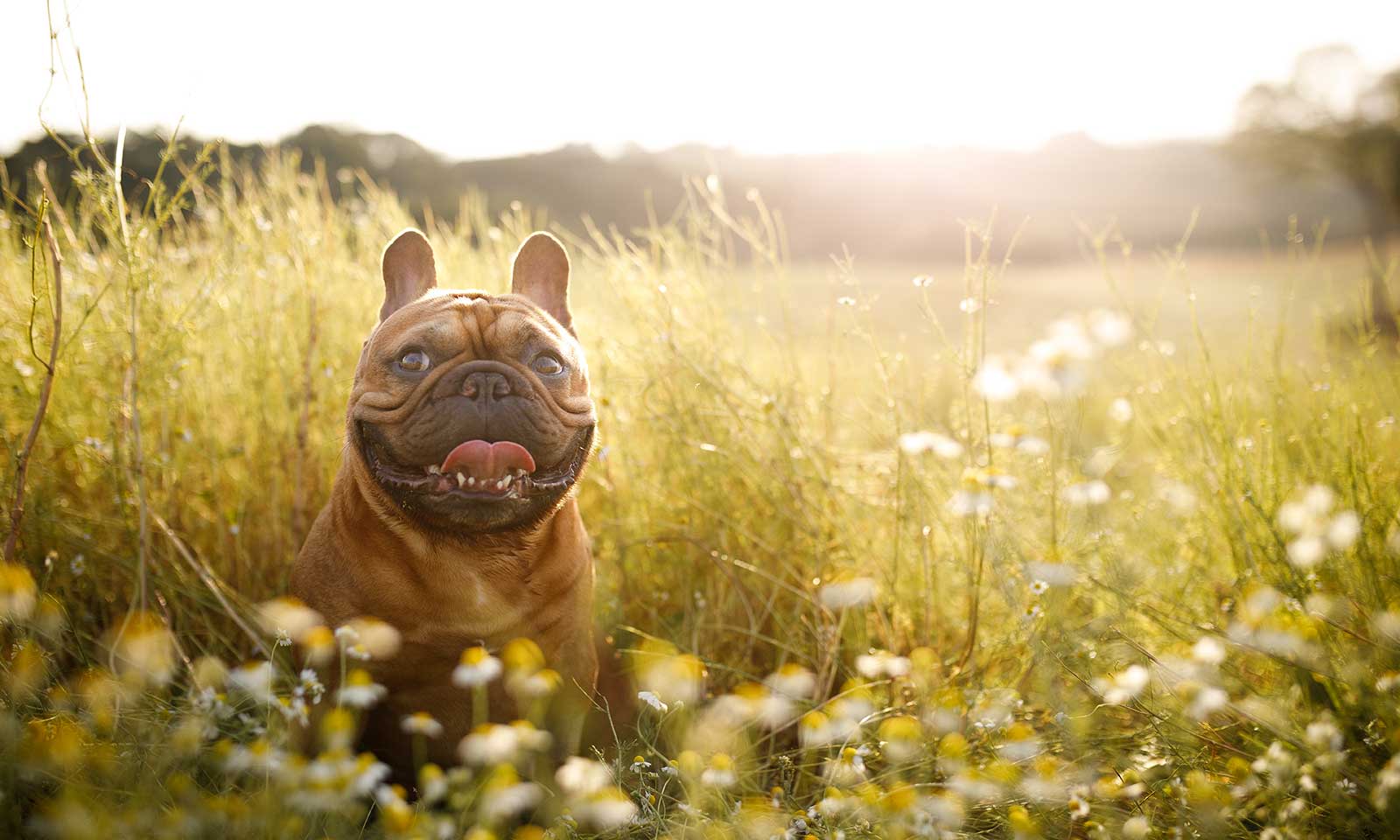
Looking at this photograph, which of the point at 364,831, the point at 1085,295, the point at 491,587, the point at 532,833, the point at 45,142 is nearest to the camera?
the point at 532,833

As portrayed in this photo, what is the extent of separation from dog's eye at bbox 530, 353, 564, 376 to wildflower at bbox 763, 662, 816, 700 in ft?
3.89

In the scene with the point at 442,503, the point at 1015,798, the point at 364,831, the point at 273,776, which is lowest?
the point at 364,831

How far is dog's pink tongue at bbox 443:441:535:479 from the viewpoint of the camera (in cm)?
238

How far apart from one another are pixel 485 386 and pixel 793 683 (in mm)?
1221

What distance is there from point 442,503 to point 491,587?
38 centimetres

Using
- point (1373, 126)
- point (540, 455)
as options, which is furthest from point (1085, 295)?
point (540, 455)

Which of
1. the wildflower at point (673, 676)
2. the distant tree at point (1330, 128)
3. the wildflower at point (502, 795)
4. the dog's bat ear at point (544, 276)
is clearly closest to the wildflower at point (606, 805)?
the wildflower at point (502, 795)

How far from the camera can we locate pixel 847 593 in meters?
2.90

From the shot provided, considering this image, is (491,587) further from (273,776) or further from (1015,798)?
(1015,798)

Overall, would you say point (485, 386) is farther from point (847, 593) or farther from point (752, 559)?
point (752, 559)

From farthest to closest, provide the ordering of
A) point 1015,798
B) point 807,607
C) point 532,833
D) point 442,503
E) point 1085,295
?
1. point 1085,295
2. point 807,607
3. point 442,503
4. point 1015,798
5. point 532,833

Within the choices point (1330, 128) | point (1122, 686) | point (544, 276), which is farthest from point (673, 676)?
point (1330, 128)

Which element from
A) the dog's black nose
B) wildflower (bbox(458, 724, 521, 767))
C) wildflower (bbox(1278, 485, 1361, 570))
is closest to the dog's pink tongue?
the dog's black nose

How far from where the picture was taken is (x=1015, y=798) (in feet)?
6.65
